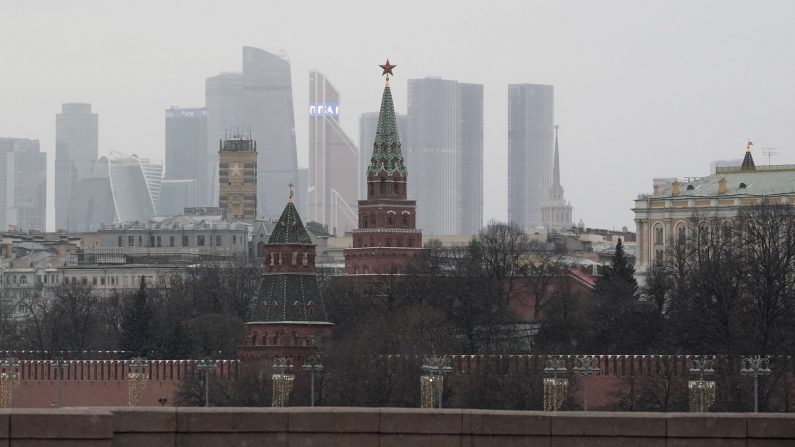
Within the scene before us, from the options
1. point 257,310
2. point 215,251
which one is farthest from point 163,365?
point 215,251

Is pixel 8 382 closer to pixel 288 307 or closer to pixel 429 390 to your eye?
pixel 288 307

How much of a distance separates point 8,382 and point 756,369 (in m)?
33.7

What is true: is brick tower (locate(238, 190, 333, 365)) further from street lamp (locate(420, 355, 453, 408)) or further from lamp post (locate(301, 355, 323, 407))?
street lamp (locate(420, 355, 453, 408))

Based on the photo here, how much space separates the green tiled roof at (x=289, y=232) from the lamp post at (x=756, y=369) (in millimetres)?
22860

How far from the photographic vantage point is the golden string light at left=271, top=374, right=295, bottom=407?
93938 mm

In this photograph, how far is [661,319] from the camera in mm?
104062

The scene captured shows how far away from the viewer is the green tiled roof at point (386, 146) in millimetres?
125312

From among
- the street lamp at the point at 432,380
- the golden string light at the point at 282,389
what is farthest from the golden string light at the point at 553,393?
the golden string light at the point at 282,389

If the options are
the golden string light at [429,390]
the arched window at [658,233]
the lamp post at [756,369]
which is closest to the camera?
the lamp post at [756,369]

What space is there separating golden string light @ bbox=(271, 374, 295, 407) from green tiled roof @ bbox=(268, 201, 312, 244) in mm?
8013

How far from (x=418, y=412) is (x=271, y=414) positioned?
1466mm

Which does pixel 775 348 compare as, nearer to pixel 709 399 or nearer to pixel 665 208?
pixel 709 399

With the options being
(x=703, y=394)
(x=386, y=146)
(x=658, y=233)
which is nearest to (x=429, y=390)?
(x=703, y=394)

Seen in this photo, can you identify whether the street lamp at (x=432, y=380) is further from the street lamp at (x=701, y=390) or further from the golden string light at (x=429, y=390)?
the street lamp at (x=701, y=390)
